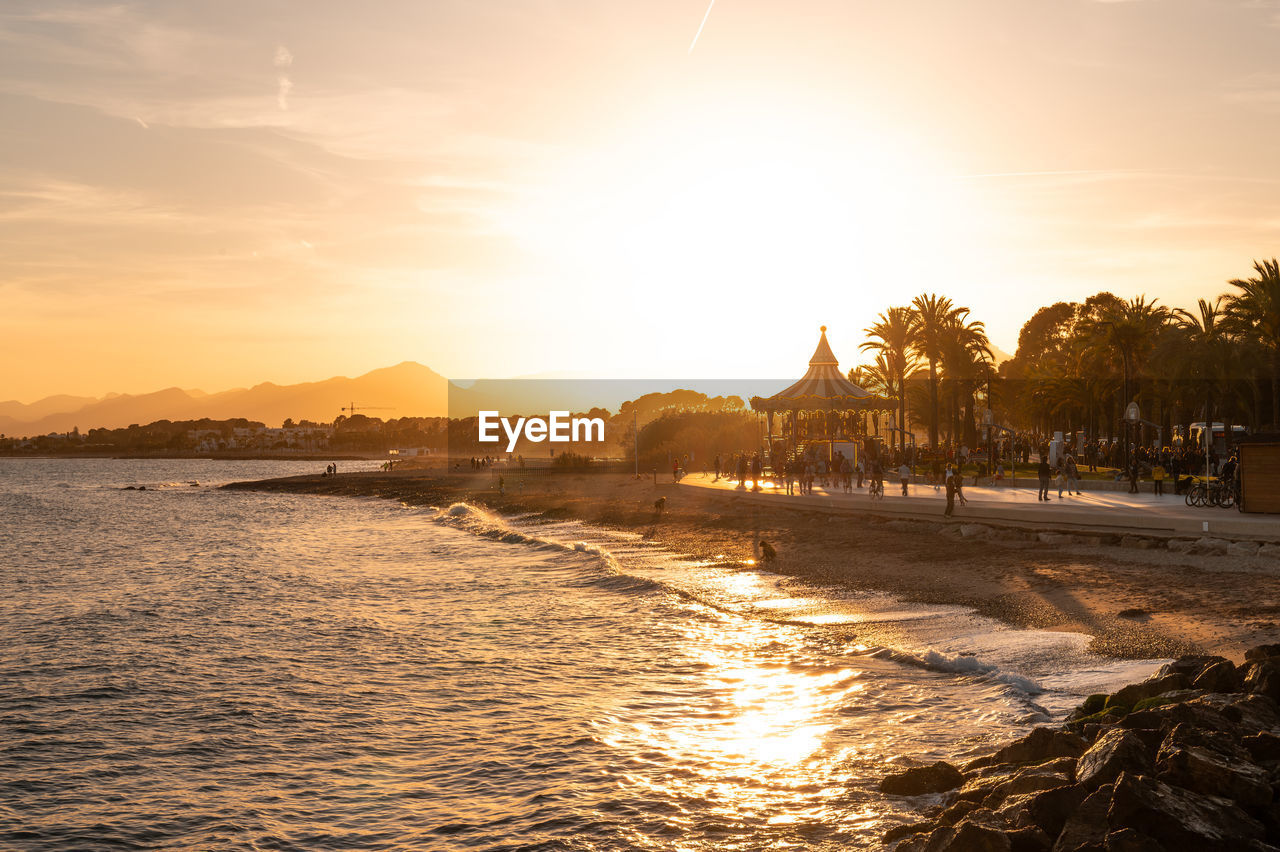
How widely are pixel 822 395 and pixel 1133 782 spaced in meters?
37.1

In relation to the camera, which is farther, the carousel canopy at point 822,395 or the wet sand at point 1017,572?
the carousel canopy at point 822,395

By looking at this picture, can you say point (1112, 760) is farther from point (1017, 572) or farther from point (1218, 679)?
point (1017, 572)

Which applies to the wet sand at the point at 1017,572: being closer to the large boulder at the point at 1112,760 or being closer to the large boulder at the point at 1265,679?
the large boulder at the point at 1265,679

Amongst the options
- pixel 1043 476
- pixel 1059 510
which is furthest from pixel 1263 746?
pixel 1043 476

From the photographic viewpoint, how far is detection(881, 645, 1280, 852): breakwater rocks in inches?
287

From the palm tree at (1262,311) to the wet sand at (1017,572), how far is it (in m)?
33.8

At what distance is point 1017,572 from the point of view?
22.0m

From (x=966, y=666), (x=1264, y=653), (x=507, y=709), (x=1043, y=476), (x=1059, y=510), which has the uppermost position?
(x=1043, y=476)

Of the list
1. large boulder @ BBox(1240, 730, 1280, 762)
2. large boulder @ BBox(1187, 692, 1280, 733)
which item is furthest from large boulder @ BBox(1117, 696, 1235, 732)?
large boulder @ BBox(1240, 730, 1280, 762)

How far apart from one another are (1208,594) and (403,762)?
15.5 metres

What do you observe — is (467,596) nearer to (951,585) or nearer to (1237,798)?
(951,585)

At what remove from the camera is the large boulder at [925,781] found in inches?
380

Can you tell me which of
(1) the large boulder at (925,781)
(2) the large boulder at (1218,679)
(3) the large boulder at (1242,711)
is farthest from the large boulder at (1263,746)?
(1) the large boulder at (925,781)

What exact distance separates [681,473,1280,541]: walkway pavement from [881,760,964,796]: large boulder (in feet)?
52.7
